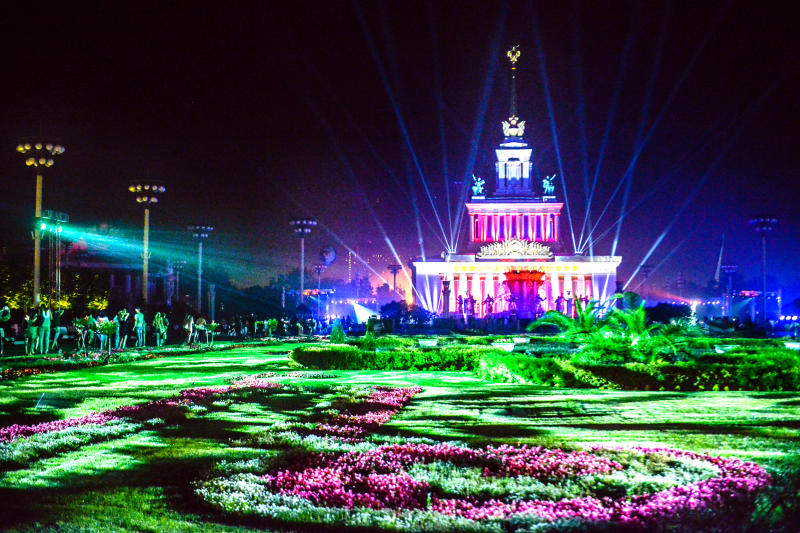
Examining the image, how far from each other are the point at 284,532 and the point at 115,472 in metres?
2.67

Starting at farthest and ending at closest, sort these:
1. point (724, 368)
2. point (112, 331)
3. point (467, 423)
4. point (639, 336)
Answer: point (112, 331)
point (639, 336)
point (724, 368)
point (467, 423)

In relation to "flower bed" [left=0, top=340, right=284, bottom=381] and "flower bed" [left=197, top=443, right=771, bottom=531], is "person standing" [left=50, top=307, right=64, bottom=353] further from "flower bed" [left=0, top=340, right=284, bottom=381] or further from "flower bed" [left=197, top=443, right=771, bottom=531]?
"flower bed" [left=197, top=443, right=771, bottom=531]

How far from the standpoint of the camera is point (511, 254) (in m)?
82.1

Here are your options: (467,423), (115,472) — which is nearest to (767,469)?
(467,423)

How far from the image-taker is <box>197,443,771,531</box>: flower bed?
544cm

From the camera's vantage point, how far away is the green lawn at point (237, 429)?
19.5 feet

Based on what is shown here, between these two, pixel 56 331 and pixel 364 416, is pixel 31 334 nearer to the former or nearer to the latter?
pixel 56 331

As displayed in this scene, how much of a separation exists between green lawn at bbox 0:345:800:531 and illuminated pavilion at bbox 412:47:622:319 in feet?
184

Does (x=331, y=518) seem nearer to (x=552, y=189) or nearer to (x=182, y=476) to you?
(x=182, y=476)

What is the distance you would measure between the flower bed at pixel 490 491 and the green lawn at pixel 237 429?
56cm

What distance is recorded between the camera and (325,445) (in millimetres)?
8320

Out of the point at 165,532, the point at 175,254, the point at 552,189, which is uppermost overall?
the point at 552,189

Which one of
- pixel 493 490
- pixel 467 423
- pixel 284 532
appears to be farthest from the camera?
pixel 467 423

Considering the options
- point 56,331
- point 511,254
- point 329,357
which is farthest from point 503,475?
point 511,254
